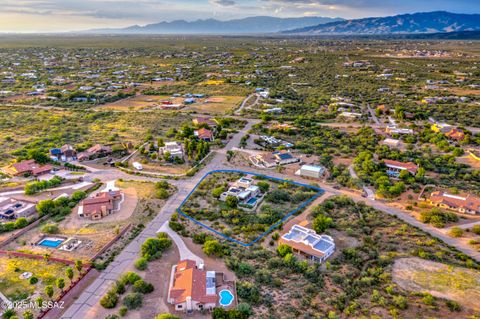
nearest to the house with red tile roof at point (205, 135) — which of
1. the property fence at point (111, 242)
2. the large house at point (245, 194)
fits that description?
the large house at point (245, 194)

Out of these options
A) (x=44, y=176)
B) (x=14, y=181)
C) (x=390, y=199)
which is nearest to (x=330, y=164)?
(x=390, y=199)

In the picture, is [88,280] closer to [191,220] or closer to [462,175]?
[191,220]

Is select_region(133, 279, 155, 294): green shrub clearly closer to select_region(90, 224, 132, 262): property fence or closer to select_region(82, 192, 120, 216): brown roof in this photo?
select_region(90, 224, 132, 262): property fence

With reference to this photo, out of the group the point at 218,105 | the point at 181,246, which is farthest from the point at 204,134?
the point at 181,246

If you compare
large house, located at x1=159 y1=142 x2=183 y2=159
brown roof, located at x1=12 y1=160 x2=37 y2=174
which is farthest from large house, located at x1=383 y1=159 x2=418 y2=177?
brown roof, located at x1=12 y1=160 x2=37 y2=174

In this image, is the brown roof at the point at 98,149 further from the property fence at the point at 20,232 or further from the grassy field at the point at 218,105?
the grassy field at the point at 218,105
